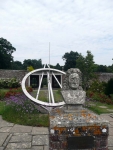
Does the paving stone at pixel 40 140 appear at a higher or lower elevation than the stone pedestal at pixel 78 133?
lower

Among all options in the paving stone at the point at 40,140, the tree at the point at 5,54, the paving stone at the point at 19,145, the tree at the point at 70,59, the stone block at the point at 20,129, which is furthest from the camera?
the tree at the point at 70,59

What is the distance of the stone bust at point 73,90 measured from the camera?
4094mm

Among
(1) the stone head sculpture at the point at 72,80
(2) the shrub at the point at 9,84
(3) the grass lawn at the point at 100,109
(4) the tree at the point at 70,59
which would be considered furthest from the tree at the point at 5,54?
(1) the stone head sculpture at the point at 72,80

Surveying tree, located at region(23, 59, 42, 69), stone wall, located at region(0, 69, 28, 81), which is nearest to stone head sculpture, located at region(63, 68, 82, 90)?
stone wall, located at region(0, 69, 28, 81)

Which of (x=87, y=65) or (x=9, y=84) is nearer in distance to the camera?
(x=9, y=84)

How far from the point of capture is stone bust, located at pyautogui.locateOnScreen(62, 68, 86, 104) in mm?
4094

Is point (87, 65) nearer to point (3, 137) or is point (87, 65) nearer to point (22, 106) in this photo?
point (22, 106)

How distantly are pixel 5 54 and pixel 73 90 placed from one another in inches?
1574

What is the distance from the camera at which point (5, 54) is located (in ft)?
139

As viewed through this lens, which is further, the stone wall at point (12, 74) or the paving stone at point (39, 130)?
the stone wall at point (12, 74)

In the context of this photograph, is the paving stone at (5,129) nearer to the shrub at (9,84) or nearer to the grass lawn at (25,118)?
the grass lawn at (25,118)

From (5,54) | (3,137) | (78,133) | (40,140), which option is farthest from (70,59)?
(78,133)

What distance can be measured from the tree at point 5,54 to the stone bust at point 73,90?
38.0m

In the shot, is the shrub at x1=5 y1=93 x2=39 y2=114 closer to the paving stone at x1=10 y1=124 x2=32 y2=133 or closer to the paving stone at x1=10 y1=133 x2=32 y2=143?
the paving stone at x1=10 y1=124 x2=32 y2=133
